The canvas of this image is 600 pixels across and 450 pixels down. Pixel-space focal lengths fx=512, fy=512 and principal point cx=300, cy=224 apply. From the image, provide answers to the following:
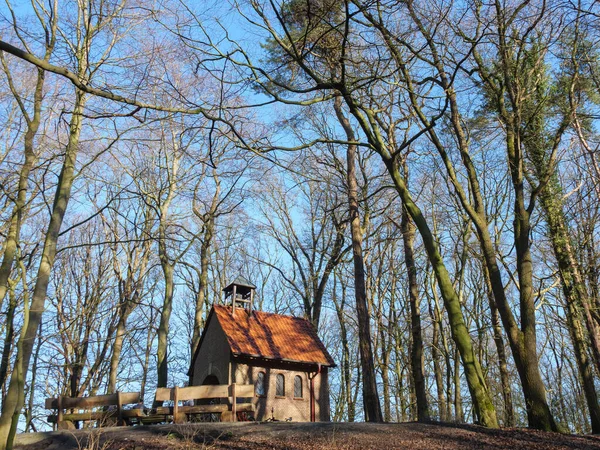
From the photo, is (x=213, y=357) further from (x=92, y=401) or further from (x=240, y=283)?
(x=92, y=401)

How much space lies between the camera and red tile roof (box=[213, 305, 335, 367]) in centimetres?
1805

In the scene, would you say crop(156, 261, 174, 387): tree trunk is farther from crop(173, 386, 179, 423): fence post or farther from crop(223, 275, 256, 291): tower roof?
crop(173, 386, 179, 423): fence post

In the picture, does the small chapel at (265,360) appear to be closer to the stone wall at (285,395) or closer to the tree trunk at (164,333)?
the stone wall at (285,395)

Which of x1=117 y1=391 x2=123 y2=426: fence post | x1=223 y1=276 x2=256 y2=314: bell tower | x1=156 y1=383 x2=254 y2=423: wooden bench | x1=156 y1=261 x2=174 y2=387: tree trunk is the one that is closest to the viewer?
x1=117 y1=391 x2=123 y2=426: fence post

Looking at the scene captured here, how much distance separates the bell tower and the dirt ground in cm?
984

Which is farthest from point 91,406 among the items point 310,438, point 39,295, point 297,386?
point 297,386

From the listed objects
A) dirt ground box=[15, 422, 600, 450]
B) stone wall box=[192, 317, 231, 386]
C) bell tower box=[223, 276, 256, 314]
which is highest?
bell tower box=[223, 276, 256, 314]

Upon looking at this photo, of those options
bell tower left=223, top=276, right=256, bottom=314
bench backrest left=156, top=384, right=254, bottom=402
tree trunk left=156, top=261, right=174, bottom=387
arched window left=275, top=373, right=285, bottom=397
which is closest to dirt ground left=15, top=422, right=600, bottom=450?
bench backrest left=156, top=384, right=254, bottom=402

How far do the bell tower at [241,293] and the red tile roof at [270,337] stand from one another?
0.86 ft

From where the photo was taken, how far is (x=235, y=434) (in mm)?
9125

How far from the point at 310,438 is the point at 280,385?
10105 millimetres

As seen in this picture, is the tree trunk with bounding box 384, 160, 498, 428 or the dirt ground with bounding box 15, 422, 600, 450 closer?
the dirt ground with bounding box 15, 422, 600, 450

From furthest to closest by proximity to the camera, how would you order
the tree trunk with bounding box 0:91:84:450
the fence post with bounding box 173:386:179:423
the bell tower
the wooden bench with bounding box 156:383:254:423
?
the bell tower, the wooden bench with bounding box 156:383:254:423, the fence post with bounding box 173:386:179:423, the tree trunk with bounding box 0:91:84:450

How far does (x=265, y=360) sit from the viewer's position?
59.9ft
